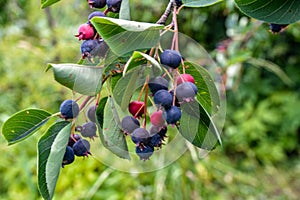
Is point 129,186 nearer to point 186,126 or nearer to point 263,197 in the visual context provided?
point 263,197

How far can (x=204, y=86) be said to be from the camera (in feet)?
1.27

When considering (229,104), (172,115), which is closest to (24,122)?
(172,115)

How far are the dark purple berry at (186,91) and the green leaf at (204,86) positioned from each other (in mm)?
41

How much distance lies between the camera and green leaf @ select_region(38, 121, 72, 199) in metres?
0.36

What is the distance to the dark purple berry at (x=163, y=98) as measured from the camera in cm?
34

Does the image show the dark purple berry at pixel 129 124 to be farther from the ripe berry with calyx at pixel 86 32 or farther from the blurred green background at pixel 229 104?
the blurred green background at pixel 229 104

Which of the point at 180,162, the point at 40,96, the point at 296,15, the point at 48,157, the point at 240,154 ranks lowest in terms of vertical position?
the point at 240,154

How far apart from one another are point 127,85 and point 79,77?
1.9 inches

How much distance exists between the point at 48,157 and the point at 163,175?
4.37ft

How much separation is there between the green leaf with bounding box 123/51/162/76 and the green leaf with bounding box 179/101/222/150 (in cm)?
5

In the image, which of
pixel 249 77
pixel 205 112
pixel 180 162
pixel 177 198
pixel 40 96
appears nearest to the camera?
pixel 205 112

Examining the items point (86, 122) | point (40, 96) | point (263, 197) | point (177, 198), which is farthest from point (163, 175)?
point (86, 122)

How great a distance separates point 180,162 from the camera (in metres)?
1.81

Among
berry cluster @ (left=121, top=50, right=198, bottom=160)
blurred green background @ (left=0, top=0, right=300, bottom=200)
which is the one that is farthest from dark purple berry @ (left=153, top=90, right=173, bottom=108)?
blurred green background @ (left=0, top=0, right=300, bottom=200)
